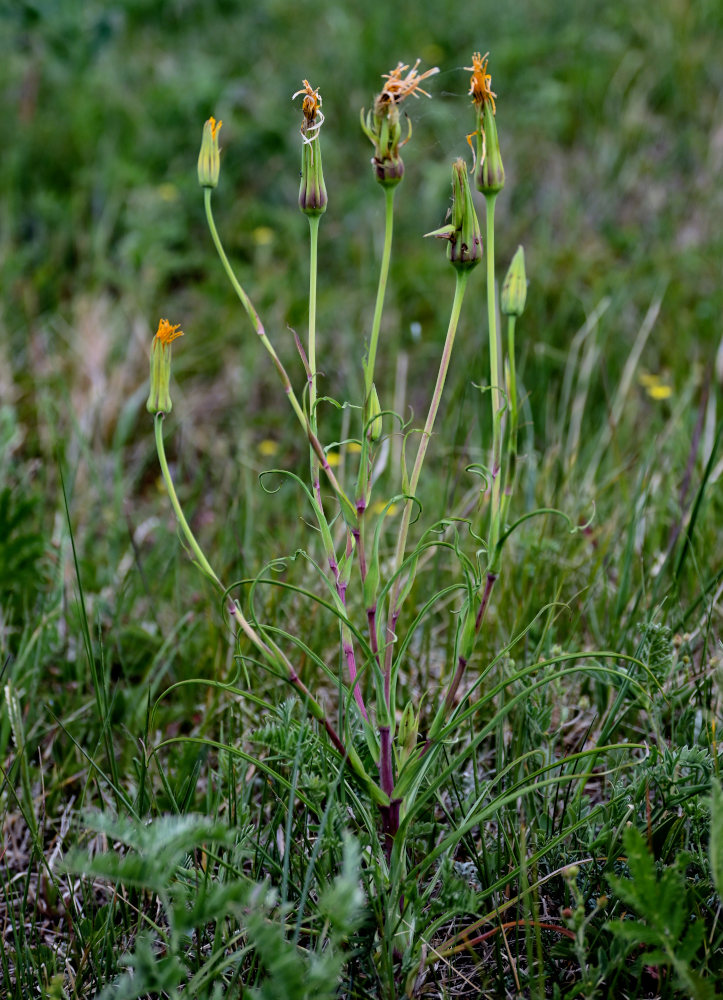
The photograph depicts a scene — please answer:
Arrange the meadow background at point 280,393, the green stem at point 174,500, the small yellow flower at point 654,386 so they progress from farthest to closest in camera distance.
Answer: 1. the small yellow flower at point 654,386
2. the meadow background at point 280,393
3. the green stem at point 174,500

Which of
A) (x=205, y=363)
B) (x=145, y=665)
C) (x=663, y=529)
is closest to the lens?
(x=145, y=665)

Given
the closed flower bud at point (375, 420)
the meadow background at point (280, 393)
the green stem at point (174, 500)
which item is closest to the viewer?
the green stem at point (174, 500)

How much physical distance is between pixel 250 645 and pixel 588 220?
2.50m

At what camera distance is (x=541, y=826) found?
118cm

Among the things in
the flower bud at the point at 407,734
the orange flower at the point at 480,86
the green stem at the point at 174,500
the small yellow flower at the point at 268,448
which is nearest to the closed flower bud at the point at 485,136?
the orange flower at the point at 480,86

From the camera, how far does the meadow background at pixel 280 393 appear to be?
121cm

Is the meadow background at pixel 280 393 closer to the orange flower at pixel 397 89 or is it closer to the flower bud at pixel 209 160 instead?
the orange flower at pixel 397 89

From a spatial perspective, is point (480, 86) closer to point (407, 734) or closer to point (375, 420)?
point (375, 420)

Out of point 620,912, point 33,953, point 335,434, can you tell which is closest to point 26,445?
point 335,434

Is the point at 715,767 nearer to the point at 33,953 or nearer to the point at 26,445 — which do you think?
the point at 33,953

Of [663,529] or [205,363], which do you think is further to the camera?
[205,363]

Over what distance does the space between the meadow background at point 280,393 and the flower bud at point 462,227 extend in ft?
0.54

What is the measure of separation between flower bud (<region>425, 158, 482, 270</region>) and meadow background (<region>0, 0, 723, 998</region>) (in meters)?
0.16

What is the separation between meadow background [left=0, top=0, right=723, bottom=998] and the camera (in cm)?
121
